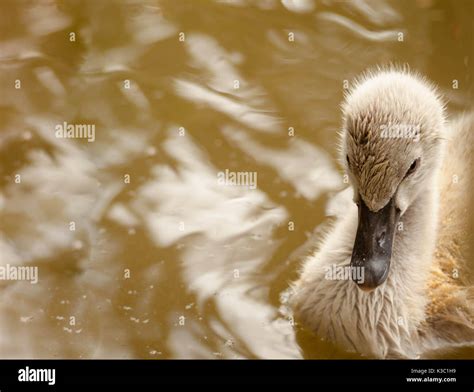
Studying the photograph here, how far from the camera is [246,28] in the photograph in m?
4.50

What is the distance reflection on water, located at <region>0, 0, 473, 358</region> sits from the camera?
3.31 meters

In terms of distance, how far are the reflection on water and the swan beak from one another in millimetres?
424

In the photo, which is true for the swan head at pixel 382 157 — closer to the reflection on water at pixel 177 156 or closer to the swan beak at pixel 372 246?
the swan beak at pixel 372 246

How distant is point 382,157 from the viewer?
2.96 m

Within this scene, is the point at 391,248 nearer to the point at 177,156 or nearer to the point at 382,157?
the point at 382,157

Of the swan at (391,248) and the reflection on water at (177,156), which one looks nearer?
the swan at (391,248)

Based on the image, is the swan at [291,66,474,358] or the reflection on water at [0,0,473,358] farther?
the reflection on water at [0,0,473,358]

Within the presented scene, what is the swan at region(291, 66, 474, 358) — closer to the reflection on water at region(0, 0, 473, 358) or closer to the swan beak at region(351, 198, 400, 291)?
the swan beak at region(351, 198, 400, 291)

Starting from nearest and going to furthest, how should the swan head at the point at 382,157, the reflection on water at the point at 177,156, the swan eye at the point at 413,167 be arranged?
the swan head at the point at 382,157
the swan eye at the point at 413,167
the reflection on water at the point at 177,156

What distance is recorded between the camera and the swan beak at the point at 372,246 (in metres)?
2.96

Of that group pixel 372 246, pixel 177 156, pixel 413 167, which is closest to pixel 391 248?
pixel 372 246

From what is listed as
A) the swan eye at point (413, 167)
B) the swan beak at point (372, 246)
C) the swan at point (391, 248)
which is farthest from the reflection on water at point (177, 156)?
the swan eye at point (413, 167)

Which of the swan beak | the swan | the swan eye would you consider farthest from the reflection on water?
the swan eye
